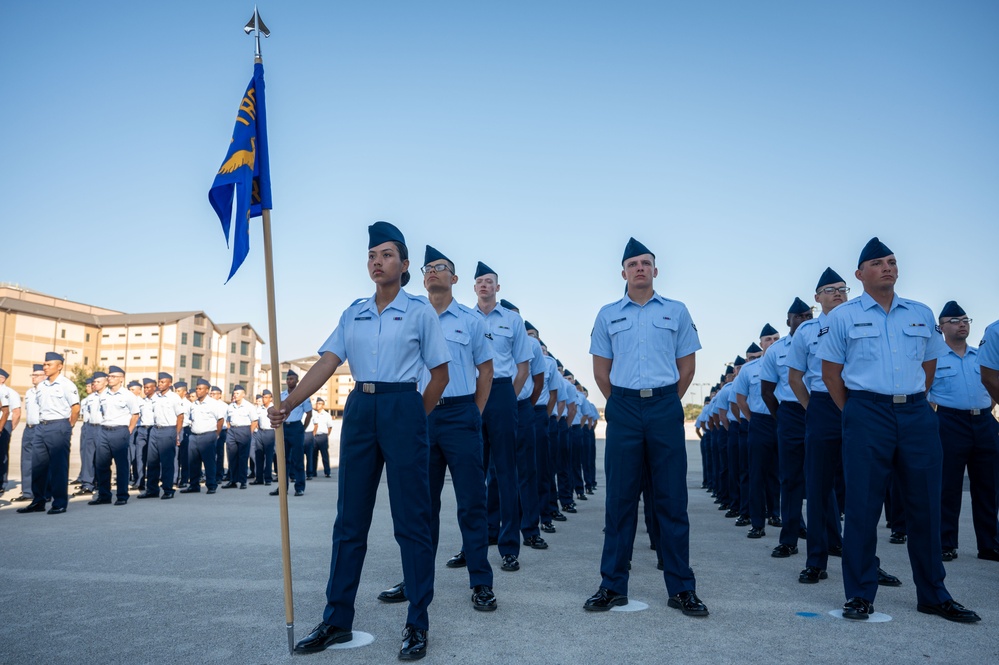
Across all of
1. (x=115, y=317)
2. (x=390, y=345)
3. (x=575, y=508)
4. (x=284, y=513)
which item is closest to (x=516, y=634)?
(x=284, y=513)

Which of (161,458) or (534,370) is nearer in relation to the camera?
(534,370)

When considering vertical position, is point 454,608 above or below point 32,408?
below

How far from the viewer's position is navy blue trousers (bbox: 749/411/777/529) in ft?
27.1

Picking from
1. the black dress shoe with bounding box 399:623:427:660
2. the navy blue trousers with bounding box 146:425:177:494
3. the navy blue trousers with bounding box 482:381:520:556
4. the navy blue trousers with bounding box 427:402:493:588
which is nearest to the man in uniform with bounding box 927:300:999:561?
the navy blue trousers with bounding box 482:381:520:556

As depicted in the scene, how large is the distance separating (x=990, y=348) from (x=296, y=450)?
11.2 meters

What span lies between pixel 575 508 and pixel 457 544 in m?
4.40

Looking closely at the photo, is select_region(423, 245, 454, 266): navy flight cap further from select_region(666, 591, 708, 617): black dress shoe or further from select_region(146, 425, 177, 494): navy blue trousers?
A: select_region(146, 425, 177, 494): navy blue trousers

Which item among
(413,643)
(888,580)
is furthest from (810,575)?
(413,643)

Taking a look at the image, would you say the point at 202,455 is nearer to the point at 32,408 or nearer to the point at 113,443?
the point at 113,443

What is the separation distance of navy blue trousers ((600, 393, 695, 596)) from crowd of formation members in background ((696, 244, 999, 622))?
105 cm

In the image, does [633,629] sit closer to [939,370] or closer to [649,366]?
[649,366]

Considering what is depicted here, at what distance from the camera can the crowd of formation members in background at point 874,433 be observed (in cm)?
462

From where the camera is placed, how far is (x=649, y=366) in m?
4.90

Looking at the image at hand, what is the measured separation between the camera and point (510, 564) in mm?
5965
